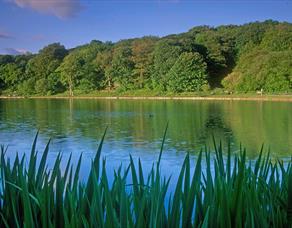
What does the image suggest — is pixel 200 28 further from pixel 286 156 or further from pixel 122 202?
pixel 122 202

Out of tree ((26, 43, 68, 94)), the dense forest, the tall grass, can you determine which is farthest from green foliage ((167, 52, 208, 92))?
the tall grass

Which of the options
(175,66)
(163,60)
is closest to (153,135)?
(175,66)

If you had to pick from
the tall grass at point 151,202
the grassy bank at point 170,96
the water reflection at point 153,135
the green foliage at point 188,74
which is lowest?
the water reflection at point 153,135

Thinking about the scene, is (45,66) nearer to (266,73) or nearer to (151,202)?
A: (266,73)

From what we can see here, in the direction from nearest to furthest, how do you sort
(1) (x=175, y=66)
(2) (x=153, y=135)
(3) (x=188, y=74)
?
(2) (x=153, y=135) < (3) (x=188, y=74) < (1) (x=175, y=66)

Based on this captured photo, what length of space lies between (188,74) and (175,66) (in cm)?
175

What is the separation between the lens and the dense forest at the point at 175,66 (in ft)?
136

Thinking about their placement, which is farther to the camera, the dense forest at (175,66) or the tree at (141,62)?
the tree at (141,62)

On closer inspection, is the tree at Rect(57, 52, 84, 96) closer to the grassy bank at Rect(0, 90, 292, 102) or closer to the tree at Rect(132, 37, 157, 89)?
the grassy bank at Rect(0, 90, 292, 102)

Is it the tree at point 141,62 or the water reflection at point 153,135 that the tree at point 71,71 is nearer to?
the tree at point 141,62

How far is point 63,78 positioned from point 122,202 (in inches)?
2061

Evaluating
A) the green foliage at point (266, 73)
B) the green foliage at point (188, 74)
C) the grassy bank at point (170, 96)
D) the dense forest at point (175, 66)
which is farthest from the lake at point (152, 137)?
the green foliage at point (188, 74)

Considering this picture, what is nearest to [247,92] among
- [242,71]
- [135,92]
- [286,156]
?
[242,71]

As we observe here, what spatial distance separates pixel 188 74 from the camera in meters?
44.2
